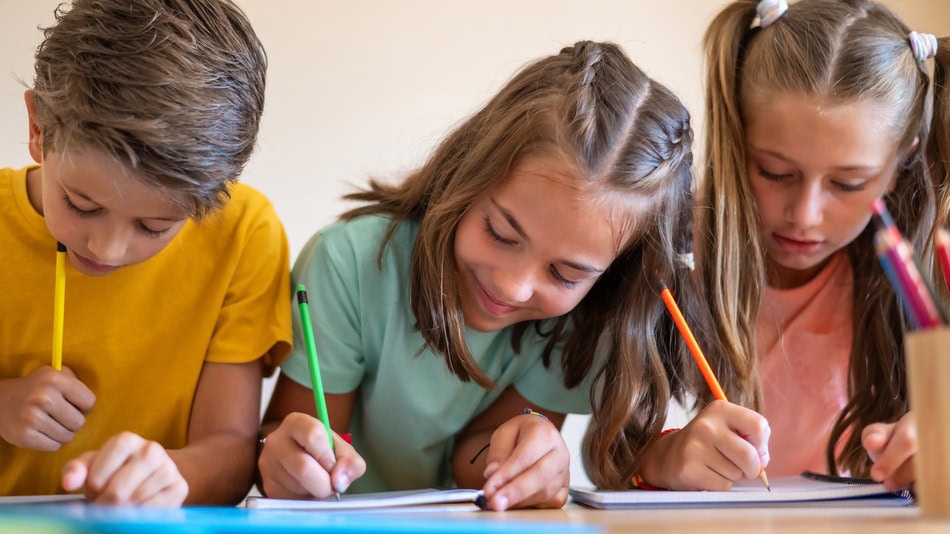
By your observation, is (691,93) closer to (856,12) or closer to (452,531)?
(856,12)

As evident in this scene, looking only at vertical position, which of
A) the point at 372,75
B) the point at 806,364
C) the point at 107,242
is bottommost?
the point at 806,364

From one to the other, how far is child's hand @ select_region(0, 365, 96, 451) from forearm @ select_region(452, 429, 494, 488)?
0.40 metres

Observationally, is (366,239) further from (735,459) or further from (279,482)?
(735,459)

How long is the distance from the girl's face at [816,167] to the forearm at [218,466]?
64cm

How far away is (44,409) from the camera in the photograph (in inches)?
34.3

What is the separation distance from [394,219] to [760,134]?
1.41ft

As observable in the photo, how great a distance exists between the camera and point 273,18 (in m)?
1.58

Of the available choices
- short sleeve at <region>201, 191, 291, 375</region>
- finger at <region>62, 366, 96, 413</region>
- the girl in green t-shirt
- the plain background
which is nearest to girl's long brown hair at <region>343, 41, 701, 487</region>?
the girl in green t-shirt

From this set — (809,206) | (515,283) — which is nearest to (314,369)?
(515,283)

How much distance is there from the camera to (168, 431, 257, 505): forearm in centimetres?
86

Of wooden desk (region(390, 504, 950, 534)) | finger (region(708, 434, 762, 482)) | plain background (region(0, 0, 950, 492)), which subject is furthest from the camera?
plain background (region(0, 0, 950, 492))

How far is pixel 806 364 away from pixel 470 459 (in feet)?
1.64

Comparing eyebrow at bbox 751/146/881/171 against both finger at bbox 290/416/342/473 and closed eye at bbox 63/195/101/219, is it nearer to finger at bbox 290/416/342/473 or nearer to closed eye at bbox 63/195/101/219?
finger at bbox 290/416/342/473

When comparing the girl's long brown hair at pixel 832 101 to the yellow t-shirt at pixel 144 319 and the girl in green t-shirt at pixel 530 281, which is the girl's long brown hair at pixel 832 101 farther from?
the yellow t-shirt at pixel 144 319
